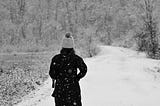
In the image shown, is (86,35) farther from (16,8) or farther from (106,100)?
(16,8)

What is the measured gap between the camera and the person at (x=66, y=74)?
5832 mm

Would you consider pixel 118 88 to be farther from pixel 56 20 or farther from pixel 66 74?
pixel 56 20

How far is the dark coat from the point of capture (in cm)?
583

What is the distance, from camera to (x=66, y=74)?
5852mm

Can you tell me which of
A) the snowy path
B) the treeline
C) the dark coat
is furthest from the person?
the treeline

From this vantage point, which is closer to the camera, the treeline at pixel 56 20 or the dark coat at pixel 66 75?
the dark coat at pixel 66 75

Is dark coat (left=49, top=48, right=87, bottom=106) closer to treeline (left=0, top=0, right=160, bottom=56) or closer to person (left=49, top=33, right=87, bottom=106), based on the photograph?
person (left=49, top=33, right=87, bottom=106)

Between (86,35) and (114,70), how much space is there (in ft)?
59.5

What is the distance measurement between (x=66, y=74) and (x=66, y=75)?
2 centimetres

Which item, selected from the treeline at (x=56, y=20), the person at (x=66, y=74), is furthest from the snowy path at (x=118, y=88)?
the treeline at (x=56, y=20)

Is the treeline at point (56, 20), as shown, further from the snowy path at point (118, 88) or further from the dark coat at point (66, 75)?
the dark coat at point (66, 75)

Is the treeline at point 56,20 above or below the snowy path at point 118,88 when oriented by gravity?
above

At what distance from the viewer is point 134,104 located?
945cm

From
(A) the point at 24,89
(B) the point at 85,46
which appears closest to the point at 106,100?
(A) the point at 24,89
